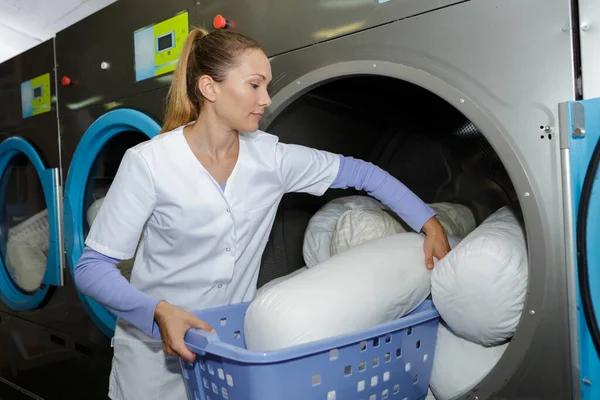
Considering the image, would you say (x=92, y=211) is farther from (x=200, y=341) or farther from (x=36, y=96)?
(x=200, y=341)

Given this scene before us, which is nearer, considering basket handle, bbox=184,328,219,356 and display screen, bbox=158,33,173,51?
basket handle, bbox=184,328,219,356

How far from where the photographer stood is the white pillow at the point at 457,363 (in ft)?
3.54

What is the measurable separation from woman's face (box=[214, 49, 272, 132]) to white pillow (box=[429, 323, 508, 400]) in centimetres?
65

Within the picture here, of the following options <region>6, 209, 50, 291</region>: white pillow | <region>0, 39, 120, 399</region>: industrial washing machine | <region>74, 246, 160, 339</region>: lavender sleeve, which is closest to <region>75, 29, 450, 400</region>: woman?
<region>74, 246, 160, 339</region>: lavender sleeve

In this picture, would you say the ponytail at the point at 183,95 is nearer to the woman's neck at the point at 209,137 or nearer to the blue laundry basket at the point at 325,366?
the woman's neck at the point at 209,137

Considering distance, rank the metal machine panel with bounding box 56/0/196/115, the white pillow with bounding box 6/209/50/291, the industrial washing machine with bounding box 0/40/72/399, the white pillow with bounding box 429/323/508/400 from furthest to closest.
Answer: the white pillow with bounding box 6/209/50/291, the industrial washing machine with bounding box 0/40/72/399, the metal machine panel with bounding box 56/0/196/115, the white pillow with bounding box 429/323/508/400

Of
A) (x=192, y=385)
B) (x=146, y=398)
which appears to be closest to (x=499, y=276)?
(x=192, y=385)

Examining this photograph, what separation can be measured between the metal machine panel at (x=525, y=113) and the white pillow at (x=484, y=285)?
1.5 inches

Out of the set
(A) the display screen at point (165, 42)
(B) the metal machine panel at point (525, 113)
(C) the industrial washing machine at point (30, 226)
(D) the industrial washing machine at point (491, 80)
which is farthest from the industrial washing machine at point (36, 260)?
(B) the metal machine panel at point (525, 113)

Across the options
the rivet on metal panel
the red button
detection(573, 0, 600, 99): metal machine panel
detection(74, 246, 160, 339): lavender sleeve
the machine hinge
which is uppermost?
the red button

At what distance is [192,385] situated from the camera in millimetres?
1038

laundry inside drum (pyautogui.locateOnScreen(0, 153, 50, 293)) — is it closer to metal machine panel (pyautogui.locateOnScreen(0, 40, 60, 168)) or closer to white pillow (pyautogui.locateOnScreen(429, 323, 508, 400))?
metal machine panel (pyautogui.locateOnScreen(0, 40, 60, 168))

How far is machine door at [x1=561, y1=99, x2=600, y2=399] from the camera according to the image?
2.84 ft

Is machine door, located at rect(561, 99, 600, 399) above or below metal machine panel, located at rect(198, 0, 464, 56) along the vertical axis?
below
